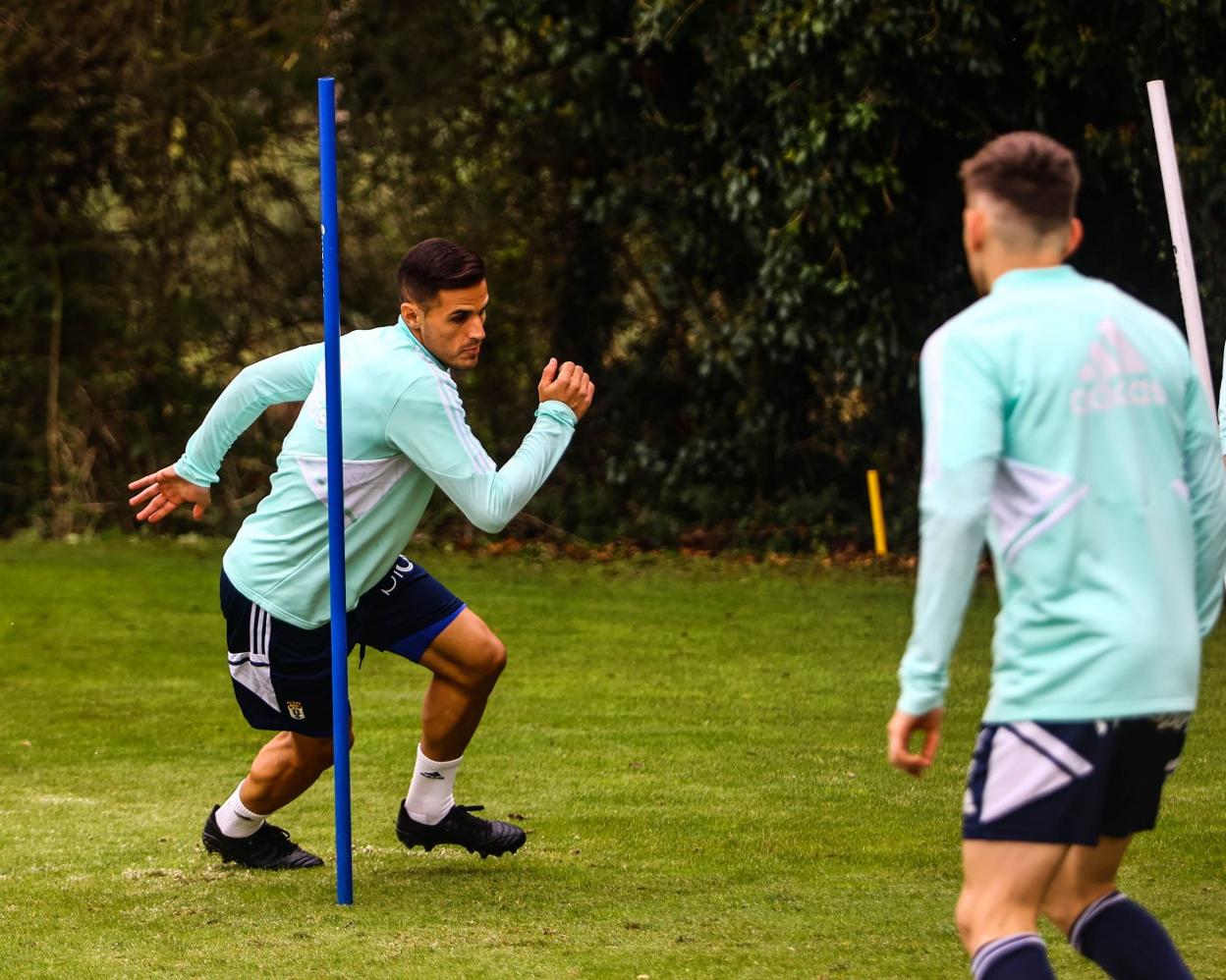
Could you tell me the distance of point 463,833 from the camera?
567 cm

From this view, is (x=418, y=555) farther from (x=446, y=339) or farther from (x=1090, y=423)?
(x=1090, y=423)

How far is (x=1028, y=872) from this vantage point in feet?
10.2

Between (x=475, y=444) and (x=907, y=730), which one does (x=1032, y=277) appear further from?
(x=475, y=444)

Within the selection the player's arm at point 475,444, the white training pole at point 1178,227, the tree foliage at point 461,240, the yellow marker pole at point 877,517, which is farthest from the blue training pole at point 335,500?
the yellow marker pole at point 877,517

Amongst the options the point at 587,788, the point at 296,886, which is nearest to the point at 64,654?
the point at 587,788

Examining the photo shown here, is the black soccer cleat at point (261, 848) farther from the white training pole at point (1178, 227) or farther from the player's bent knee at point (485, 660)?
the white training pole at point (1178, 227)

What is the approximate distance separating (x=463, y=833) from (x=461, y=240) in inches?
482

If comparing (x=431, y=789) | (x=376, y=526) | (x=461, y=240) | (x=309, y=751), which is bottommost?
(x=431, y=789)

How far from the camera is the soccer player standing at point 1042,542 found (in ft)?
10.0

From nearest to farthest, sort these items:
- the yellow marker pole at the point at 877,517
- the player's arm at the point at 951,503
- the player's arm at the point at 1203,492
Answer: the player's arm at the point at 951,503 < the player's arm at the point at 1203,492 < the yellow marker pole at the point at 877,517

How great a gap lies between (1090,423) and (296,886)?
10.3ft

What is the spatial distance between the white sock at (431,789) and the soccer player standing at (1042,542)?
2673mm

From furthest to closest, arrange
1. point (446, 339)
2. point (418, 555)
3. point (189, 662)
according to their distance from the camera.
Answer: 1. point (418, 555)
2. point (189, 662)
3. point (446, 339)

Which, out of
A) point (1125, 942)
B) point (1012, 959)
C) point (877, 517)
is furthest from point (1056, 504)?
point (877, 517)
